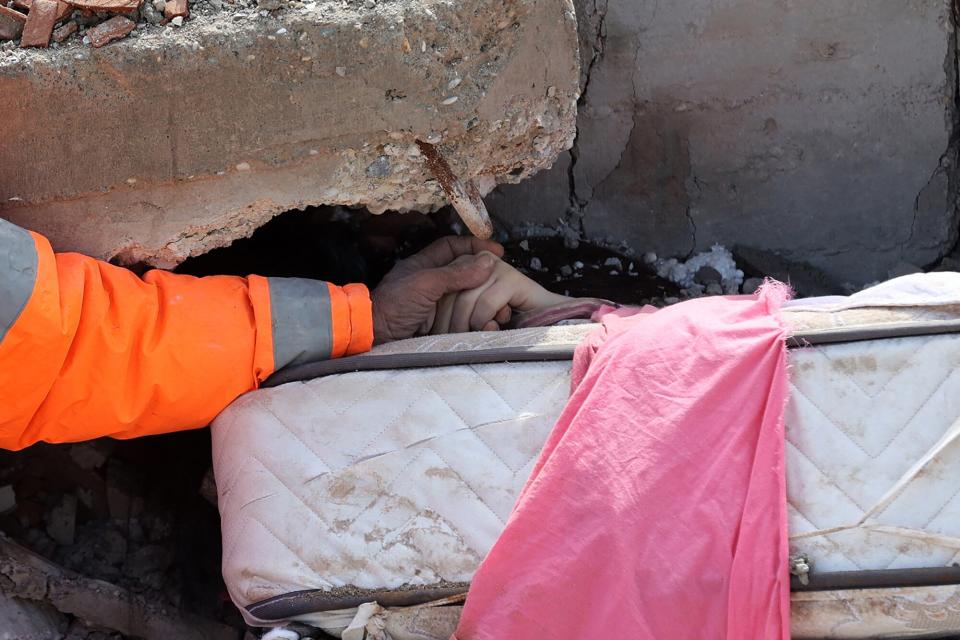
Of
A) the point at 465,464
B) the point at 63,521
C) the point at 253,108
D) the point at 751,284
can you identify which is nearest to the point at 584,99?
the point at 751,284

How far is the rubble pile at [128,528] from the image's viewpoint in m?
2.49

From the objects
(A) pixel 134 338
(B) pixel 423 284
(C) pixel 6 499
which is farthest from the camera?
(C) pixel 6 499

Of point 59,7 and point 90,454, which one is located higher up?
point 59,7

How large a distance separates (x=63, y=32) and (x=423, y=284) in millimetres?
973

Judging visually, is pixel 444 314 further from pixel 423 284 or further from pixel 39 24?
pixel 39 24

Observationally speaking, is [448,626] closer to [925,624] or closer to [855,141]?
[925,624]

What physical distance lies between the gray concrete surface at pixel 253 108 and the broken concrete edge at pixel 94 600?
2.96 ft

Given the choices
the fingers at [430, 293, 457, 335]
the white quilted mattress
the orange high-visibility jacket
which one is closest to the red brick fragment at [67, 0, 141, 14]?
the orange high-visibility jacket

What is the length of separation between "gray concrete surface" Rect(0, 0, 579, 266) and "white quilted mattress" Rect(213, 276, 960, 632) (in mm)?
459

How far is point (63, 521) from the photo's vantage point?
2688 millimetres

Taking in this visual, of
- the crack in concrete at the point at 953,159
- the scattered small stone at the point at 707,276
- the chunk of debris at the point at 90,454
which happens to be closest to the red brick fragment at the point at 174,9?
the chunk of debris at the point at 90,454

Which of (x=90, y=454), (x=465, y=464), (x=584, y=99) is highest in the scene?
(x=584, y=99)

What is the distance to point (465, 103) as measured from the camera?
75.8 inches

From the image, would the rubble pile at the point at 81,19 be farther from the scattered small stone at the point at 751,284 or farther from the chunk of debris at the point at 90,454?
the scattered small stone at the point at 751,284
